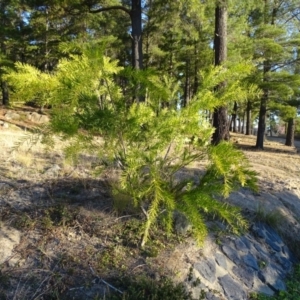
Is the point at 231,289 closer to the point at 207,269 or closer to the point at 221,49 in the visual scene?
the point at 207,269

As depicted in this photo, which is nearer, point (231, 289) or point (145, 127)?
point (145, 127)

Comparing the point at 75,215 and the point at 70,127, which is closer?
the point at 70,127

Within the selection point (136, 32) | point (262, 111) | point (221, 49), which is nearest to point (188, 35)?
point (136, 32)

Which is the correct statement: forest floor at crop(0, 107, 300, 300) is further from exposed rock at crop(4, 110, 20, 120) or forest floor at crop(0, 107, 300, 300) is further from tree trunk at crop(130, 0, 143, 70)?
exposed rock at crop(4, 110, 20, 120)

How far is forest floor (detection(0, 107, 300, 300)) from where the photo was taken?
7.47ft

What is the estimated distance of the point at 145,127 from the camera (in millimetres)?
2617

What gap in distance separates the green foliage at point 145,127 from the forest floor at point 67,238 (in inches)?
10.2

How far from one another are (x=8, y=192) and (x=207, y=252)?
7.17 ft

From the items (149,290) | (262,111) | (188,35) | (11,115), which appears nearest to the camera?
(149,290)

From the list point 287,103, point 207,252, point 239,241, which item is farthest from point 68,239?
point 287,103

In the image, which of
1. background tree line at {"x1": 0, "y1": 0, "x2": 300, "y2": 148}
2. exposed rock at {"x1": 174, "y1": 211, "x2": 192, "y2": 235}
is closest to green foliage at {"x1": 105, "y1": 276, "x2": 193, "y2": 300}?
exposed rock at {"x1": 174, "y1": 211, "x2": 192, "y2": 235}

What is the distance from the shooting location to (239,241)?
3.26 m

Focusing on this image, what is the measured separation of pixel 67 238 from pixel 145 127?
1.21 meters

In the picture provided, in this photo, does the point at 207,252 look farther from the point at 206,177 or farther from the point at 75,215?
the point at 75,215
